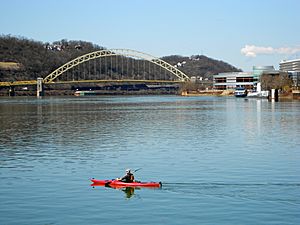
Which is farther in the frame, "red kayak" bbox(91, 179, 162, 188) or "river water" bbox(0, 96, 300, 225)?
"red kayak" bbox(91, 179, 162, 188)

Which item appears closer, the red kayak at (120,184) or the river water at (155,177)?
the river water at (155,177)

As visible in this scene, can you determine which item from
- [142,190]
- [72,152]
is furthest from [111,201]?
[72,152]

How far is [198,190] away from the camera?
23.6m

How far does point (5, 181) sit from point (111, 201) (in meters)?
6.38

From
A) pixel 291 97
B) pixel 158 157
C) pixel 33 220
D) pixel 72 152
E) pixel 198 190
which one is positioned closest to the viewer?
pixel 33 220

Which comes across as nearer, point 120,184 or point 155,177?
point 120,184

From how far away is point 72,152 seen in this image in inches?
1405

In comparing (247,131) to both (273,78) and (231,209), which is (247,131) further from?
(273,78)

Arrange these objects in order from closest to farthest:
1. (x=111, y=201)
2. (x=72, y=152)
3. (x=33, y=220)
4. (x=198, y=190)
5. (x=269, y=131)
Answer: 1. (x=33, y=220)
2. (x=111, y=201)
3. (x=198, y=190)
4. (x=72, y=152)
5. (x=269, y=131)

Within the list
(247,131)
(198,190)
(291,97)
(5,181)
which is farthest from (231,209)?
(291,97)

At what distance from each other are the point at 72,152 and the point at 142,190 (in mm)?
12650

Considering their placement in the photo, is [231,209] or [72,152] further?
[72,152]

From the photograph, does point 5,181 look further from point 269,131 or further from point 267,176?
point 269,131

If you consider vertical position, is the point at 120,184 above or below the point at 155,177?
above
